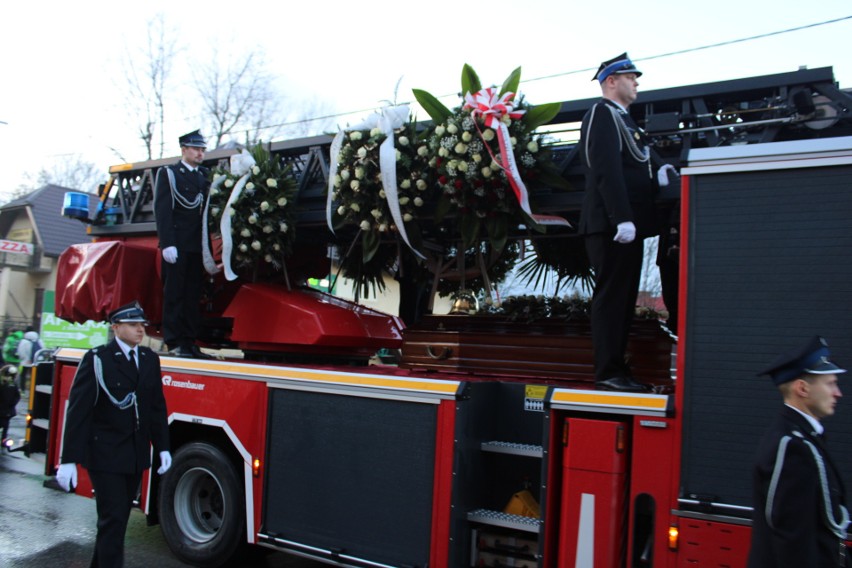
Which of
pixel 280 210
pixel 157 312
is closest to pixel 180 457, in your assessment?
pixel 157 312

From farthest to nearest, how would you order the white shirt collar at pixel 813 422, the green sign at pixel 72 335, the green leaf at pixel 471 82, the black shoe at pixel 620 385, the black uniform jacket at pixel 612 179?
the green sign at pixel 72 335, the green leaf at pixel 471 82, the black uniform jacket at pixel 612 179, the black shoe at pixel 620 385, the white shirt collar at pixel 813 422

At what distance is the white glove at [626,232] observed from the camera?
14.0 ft

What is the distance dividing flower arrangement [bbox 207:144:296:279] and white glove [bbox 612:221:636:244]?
2.99 m

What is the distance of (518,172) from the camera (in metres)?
5.03

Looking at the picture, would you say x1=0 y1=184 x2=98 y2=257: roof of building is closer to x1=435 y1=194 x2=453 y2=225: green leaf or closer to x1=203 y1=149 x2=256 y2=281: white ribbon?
x1=203 y1=149 x2=256 y2=281: white ribbon

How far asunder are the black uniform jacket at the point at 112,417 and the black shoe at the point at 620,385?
2984mm

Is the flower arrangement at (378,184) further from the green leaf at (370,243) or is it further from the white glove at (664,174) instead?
the white glove at (664,174)

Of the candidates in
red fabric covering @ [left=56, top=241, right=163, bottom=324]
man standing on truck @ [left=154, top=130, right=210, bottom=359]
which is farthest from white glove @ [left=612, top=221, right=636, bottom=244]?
red fabric covering @ [left=56, top=241, right=163, bottom=324]

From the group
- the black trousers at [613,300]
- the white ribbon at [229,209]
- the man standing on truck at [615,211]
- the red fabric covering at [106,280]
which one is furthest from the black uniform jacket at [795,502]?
the red fabric covering at [106,280]

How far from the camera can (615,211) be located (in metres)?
4.34

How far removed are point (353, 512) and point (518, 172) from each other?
245cm

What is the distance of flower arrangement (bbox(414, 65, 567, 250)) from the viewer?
507cm

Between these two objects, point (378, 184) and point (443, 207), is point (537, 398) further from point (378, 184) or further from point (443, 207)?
point (378, 184)

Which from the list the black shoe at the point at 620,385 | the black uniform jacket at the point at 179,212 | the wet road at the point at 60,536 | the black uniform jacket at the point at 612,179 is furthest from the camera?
the black uniform jacket at the point at 179,212
